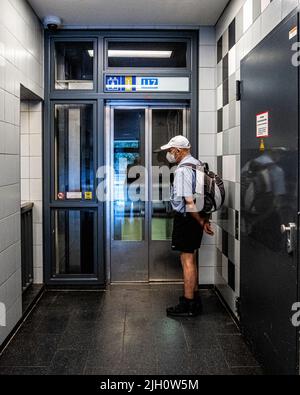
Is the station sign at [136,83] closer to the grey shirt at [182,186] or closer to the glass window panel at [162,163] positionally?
the glass window panel at [162,163]

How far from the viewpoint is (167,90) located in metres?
4.38

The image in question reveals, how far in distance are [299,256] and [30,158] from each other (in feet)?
10.5

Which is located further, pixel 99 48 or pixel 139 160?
pixel 139 160

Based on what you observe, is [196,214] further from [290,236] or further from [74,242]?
[74,242]

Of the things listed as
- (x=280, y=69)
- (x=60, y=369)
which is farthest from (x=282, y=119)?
(x=60, y=369)

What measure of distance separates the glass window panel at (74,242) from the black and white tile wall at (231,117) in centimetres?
140

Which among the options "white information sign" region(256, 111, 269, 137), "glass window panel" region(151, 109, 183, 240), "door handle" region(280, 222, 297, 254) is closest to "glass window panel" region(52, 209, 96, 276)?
"glass window panel" region(151, 109, 183, 240)

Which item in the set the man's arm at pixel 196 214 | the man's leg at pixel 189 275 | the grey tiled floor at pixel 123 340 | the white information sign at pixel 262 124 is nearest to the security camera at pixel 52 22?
the man's arm at pixel 196 214

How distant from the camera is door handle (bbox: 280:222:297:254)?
2109 millimetres

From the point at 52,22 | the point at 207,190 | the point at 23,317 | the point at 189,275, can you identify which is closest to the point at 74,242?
the point at 23,317

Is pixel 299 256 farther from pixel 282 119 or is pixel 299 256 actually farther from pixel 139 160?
pixel 139 160

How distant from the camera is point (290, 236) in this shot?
7.02 feet

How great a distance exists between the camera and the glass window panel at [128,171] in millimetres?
4570
